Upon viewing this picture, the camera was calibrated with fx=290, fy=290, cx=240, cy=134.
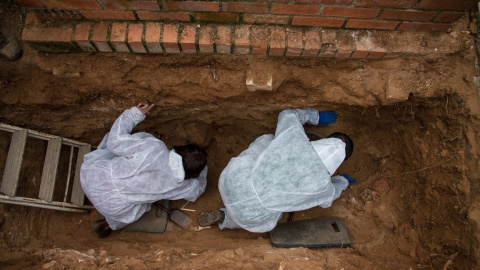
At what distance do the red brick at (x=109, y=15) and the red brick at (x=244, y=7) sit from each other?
76 cm

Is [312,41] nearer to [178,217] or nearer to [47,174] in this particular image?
[178,217]

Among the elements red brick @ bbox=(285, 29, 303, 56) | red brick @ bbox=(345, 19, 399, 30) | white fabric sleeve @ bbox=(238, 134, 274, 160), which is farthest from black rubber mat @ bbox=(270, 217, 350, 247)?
red brick @ bbox=(345, 19, 399, 30)

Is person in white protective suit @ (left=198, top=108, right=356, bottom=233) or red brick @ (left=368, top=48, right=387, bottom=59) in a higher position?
red brick @ (left=368, top=48, right=387, bottom=59)

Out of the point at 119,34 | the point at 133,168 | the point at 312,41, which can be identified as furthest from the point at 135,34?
the point at 312,41

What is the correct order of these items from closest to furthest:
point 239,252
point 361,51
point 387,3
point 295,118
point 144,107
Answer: point 387,3, point 361,51, point 239,252, point 295,118, point 144,107

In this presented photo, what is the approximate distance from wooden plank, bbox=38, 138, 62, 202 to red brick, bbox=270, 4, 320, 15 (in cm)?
247

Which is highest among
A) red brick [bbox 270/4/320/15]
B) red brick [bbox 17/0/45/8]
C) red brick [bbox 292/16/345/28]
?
red brick [bbox 270/4/320/15]

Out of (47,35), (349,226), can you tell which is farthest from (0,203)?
(349,226)

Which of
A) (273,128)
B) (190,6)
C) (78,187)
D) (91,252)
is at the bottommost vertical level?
(91,252)

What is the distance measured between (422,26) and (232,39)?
1.54 metres

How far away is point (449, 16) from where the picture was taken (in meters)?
2.24

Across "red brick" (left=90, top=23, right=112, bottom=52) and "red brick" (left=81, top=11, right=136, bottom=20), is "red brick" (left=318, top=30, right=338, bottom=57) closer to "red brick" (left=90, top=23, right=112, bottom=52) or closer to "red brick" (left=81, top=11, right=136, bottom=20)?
"red brick" (left=81, top=11, right=136, bottom=20)

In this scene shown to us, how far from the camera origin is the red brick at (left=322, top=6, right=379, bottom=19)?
2193 millimetres

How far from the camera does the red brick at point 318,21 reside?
2.29m
